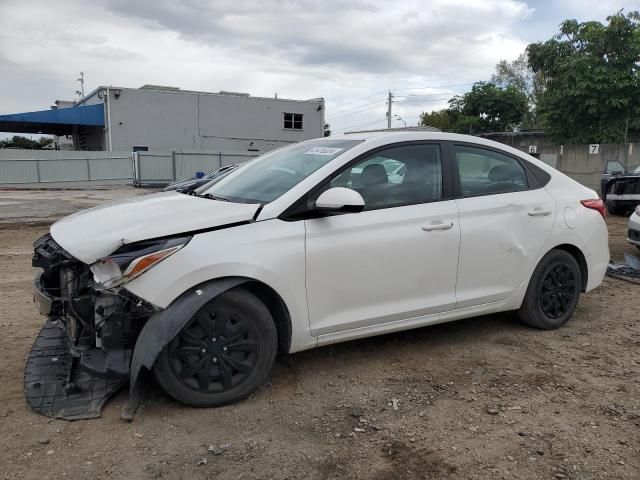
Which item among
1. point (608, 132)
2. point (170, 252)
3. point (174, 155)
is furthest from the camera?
point (174, 155)

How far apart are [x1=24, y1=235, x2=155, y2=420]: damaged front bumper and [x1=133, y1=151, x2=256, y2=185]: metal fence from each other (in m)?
24.3

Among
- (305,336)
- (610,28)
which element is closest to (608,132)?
(610,28)

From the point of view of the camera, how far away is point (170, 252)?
9.96 feet

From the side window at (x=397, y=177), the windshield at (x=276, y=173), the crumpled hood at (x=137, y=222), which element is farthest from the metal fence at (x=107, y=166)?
the crumpled hood at (x=137, y=222)

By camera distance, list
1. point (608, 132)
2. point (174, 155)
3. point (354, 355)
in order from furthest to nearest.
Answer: point (174, 155) < point (608, 132) < point (354, 355)

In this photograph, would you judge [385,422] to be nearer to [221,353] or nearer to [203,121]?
[221,353]

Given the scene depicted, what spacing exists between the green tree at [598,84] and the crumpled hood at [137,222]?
2152 cm

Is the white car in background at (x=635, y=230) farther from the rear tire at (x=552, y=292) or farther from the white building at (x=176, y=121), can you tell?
the white building at (x=176, y=121)

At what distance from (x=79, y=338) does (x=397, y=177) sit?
2.31m

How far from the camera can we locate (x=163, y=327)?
2.97 m

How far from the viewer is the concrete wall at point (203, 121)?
31.4 meters

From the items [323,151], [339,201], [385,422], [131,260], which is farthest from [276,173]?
[385,422]

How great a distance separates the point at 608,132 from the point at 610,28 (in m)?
4.08

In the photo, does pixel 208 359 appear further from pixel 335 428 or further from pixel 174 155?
pixel 174 155
